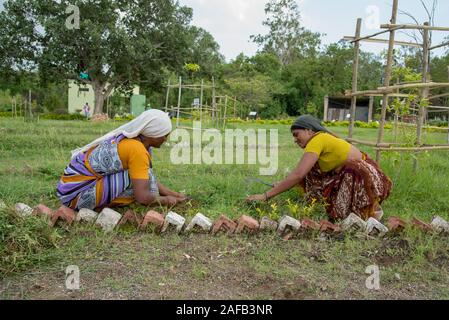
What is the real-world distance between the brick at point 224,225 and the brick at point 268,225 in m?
0.19

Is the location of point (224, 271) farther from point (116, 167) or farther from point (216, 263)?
point (116, 167)

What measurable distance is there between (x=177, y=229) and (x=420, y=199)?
7.88ft

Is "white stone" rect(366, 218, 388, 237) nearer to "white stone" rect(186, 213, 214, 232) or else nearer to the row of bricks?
the row of bricks

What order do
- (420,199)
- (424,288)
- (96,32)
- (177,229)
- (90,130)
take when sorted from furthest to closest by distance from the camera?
(96,32) < (90,130) < (420,199) < (177,229) < (424,288)

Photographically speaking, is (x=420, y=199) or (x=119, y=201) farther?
(x=420, y=199)

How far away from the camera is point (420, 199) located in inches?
148

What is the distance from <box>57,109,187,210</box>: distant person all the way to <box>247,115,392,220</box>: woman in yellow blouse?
2.79 feet

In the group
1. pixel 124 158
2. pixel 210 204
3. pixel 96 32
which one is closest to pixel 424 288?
pixel 210 204

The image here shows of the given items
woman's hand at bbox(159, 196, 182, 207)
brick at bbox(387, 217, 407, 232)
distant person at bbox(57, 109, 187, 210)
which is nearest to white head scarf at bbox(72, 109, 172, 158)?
distant person at bbox(57, 109, 187, 210)

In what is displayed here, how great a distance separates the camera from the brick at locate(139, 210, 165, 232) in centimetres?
270

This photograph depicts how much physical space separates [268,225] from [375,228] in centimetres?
75
